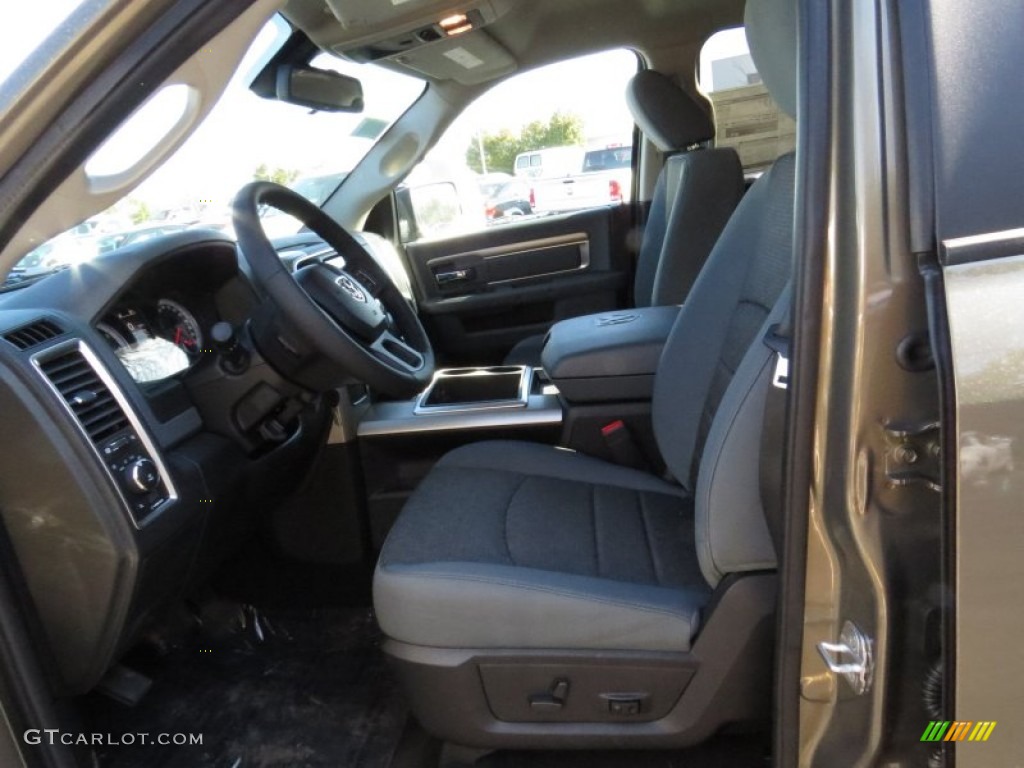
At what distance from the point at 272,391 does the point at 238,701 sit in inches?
26.8

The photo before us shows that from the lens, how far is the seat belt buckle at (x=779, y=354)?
107 centimetres

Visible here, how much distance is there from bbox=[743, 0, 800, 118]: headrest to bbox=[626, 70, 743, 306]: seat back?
1.15m

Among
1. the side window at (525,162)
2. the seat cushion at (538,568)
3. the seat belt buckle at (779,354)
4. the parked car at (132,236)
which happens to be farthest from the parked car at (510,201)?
the seat belt buckle at (779,354)

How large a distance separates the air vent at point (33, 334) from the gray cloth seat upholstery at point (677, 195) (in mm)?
1690

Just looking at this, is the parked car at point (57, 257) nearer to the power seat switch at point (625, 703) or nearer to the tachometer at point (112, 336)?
the tachometer at point (112, 336)

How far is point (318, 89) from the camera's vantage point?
94.0 inches

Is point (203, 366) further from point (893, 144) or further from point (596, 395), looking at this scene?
point (893, 144)

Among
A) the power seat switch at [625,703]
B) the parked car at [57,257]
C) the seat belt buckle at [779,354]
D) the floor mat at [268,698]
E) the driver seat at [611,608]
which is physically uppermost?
the parked car at [57,257]

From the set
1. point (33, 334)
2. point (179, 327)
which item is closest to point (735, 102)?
point (179, 327)

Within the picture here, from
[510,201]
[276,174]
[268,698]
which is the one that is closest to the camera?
[268,698]

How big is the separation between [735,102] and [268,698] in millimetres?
2687

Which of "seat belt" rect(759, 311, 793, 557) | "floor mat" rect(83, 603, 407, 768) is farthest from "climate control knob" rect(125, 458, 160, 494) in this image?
"seat belt" rect(759, 311, 793, 557)

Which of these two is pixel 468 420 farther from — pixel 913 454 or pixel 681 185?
pixel 913 454

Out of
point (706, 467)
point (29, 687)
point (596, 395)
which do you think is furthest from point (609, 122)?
point (29, 687)
